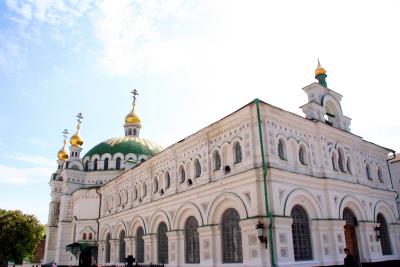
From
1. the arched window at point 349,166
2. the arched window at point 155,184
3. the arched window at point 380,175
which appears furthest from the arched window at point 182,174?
the arched window at point 380,175

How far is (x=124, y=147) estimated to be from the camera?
35094 mm

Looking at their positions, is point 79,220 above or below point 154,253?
above

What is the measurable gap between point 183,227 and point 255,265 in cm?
558

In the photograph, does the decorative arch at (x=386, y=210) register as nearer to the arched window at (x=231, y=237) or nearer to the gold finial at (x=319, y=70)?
the gold finial at (x=319, y=70)

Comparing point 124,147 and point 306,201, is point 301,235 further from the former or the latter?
point 124,147

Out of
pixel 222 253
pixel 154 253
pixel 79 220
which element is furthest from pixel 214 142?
pixel 79 220

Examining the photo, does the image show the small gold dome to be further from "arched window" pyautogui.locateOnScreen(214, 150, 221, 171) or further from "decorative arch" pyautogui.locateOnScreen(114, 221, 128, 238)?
"arched window" pyautogui.locateOnScreen(214, 150, 221, 171)

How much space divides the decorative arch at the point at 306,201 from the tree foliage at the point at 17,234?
32.3m

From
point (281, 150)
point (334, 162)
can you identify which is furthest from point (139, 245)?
point (334, 162)

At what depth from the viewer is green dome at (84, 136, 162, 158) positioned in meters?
35.0

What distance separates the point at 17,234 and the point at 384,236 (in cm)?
3428

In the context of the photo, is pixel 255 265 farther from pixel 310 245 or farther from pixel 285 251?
pixel 310 245

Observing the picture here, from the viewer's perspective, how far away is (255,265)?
13.3 meters

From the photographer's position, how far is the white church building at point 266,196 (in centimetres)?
A: 1403
